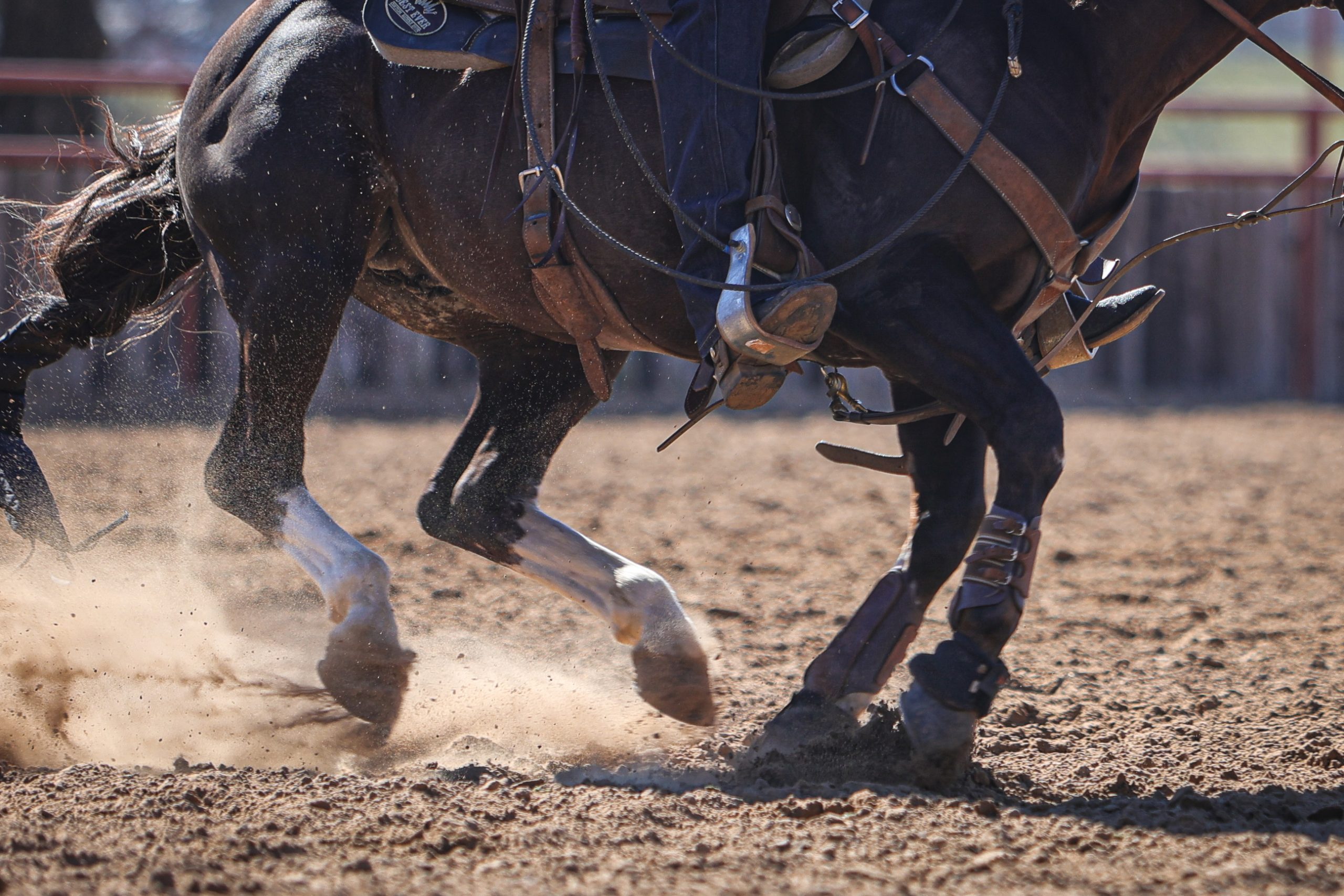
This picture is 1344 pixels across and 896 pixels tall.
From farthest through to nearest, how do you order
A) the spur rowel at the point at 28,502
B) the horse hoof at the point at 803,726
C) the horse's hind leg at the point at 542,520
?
the spur rowel at the point at 28,502 → the horse's hind leg at the point at 542,520 → the horse hoof at the point at 803,726

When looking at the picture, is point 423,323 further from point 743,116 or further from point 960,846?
point 960,846

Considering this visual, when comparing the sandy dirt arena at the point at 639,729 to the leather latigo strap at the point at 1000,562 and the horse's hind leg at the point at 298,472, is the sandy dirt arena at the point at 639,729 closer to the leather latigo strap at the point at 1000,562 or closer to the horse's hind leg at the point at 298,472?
the horse's hind leg at the point at 298,472

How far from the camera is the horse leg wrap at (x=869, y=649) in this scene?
3.13 meters

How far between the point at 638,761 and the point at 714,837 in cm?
77

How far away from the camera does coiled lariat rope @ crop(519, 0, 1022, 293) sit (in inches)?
110

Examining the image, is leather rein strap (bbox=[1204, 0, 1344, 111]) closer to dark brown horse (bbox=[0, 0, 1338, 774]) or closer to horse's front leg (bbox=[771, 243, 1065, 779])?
dark brown horse (bbox=[0, 0, 1338, 774])

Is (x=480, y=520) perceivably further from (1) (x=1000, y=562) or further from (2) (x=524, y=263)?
(1) (x=1000, y=562)

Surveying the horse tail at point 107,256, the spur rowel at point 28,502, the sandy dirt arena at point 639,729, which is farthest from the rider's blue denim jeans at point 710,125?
the spur rowel at point 28,502

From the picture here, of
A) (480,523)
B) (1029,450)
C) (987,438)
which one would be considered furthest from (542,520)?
(1029,450)

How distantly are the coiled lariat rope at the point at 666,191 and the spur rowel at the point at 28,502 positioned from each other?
178cm

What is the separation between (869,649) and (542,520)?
1080mm

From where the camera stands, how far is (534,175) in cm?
318

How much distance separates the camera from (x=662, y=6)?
3076mm

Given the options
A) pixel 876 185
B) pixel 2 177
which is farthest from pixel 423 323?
pixel 2 177
